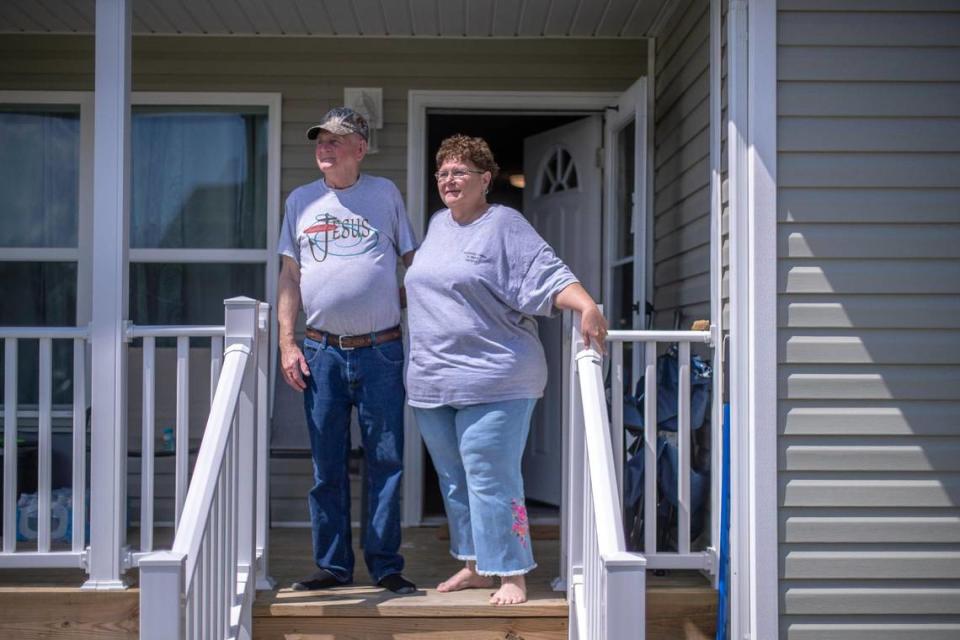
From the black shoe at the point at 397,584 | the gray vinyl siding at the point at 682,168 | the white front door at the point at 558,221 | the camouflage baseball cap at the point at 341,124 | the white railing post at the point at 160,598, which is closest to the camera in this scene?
the white railing post at the point at 160,598

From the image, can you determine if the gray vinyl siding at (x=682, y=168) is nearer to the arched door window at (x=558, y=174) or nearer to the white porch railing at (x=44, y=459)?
the arched door window at (x=558, y=174)

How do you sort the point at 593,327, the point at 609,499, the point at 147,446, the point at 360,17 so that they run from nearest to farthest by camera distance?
the point at 609,499, the point at 593,327, the point at 147,446, the point at 360,17

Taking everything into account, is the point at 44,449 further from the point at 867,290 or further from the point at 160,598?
the point at 867,290

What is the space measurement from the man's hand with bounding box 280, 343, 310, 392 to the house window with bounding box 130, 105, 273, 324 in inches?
64.5

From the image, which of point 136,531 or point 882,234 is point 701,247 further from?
point 136,531

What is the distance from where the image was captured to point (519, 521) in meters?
3.24

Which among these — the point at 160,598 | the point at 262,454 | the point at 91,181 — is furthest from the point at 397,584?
the point at 91,181

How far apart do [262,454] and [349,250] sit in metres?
0.76

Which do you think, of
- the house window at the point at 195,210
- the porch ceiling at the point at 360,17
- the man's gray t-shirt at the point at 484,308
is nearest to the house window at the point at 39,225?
the house window at the point at 195,210

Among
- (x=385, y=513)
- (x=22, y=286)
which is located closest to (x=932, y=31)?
(x=385, y=513)

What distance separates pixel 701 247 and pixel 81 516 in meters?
2.31

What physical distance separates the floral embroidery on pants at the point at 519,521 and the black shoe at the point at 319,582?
2.04 feet

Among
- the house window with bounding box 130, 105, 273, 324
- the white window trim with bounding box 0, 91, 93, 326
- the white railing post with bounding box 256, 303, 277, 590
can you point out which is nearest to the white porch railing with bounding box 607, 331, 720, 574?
the white railing post with bounding box 256, 303, 277, 590

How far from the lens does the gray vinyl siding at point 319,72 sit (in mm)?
4805
